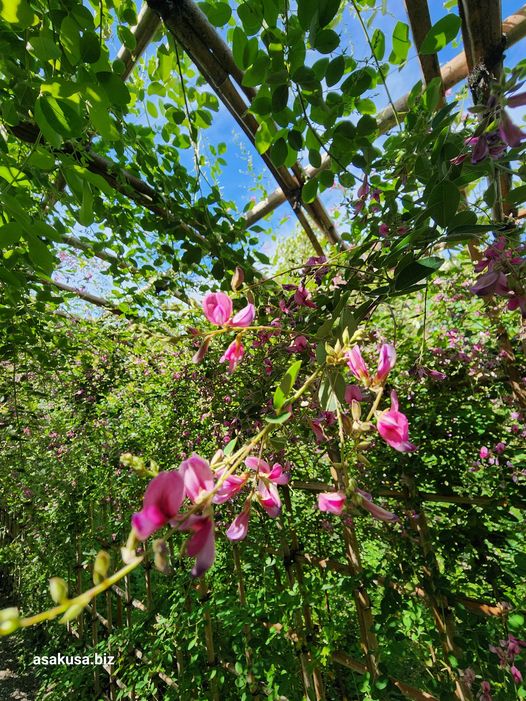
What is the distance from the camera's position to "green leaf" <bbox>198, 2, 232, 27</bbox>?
69 centimetres

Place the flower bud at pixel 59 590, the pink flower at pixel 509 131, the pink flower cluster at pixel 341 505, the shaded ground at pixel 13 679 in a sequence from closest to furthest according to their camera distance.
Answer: the flower bud at pixel 59 590, the pink flower cluster at pixel 341 505, the pink flower at pixel 509 131, the shaded ground at pixel 13 679

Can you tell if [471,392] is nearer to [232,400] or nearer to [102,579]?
[232,400]

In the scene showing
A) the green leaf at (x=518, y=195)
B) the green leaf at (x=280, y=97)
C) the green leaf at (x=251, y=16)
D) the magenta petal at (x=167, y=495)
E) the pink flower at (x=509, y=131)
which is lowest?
the magenta petal at (x=167, y=495)

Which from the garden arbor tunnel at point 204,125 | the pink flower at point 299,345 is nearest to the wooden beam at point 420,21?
the garden arbor tunnel at point 204,125

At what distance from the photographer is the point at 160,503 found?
0.29 metres

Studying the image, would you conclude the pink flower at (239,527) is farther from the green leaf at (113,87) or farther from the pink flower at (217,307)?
the green leaf at (113,87)

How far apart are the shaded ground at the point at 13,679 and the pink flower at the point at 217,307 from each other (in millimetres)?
4206

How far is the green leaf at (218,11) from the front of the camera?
2.27 feet

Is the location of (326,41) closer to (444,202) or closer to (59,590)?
(444,202)

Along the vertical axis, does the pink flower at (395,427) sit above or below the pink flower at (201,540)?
above

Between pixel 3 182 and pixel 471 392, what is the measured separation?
1532mm

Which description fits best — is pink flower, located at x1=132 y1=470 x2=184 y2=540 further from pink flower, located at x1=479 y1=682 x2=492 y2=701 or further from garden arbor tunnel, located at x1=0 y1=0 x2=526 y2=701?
pink flower, located at x1=479 y1=682 x2=492 y2=701

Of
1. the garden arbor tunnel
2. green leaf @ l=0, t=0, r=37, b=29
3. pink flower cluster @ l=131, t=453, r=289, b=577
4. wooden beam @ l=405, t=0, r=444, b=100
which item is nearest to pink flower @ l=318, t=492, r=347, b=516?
→ pink flower cluster @ l=131, t=453, r=289, b=577

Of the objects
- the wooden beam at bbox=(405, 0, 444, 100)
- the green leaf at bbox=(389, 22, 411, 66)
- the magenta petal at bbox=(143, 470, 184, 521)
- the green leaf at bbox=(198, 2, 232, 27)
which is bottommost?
the magenta petal at bbox=(143, 470, 184, 521)
